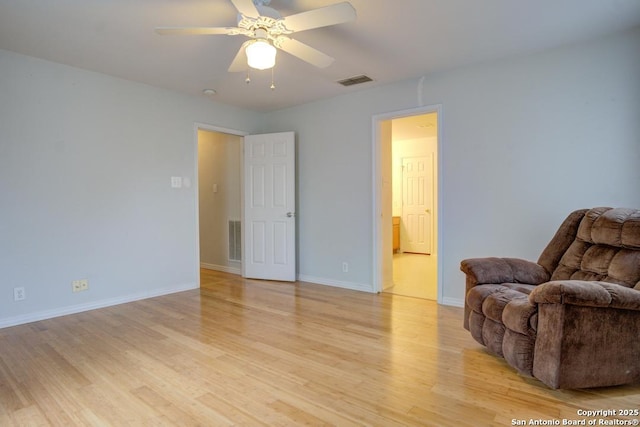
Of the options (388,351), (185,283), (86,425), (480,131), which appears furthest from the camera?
(185,283)

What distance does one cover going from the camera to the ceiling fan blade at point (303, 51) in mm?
2295

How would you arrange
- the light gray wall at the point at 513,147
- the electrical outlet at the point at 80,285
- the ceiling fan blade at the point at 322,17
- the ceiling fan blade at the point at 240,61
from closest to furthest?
1. the ceiling fan blade at the point at 322,17
2. the ceiling fan blade at the point at 240,61
3. the light gray wall at the point at 513,147
4. the electrical outlet at the point at 80,285

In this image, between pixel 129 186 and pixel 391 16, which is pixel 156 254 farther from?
pixel 391 16

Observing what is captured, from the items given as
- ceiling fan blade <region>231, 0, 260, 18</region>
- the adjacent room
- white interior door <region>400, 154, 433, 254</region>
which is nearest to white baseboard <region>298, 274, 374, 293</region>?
the adjacent room

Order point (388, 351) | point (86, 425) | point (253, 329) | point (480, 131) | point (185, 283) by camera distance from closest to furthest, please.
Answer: point (86, 425)
point (388, 351)
point (253, 329)
point (480, 131)
point (185, 283)

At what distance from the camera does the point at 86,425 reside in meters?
1.70

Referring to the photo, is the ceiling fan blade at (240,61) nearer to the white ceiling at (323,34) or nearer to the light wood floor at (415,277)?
the white ceiling at (323,34)

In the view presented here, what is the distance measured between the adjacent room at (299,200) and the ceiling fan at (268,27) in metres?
0.02

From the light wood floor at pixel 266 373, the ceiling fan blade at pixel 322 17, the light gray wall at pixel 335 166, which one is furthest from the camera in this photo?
the light gray wall at pixel 335 166

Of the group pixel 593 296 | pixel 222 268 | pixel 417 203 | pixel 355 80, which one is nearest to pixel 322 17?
pixel 355 80

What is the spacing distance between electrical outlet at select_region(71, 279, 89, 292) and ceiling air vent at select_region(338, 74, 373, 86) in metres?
3.37

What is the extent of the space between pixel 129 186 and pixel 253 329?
215 cm

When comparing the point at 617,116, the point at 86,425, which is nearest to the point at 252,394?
the point at 86,425

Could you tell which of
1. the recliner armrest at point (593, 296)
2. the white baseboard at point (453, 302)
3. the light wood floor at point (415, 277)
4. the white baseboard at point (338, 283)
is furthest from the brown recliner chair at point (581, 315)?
the white baseboard at point (338, 283)
